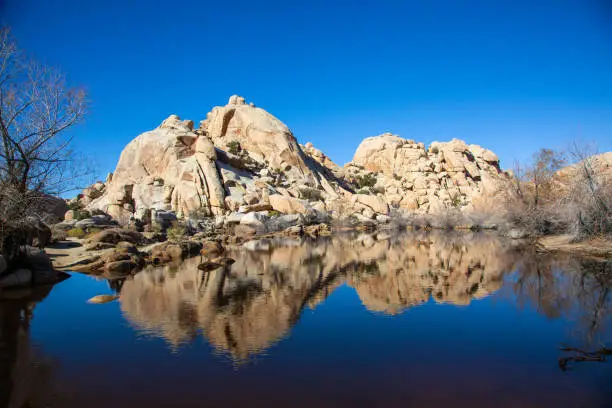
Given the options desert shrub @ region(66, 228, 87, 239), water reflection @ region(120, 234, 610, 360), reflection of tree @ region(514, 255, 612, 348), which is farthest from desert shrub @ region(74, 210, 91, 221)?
reflection of tree @ region(514, 255, 612, 348)

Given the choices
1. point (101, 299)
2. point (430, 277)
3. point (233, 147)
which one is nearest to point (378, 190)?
point (233, 147)

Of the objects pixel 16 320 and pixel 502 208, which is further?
pixel 502 208

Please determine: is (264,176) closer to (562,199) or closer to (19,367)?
(562,199)

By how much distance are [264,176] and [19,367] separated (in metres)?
53.4

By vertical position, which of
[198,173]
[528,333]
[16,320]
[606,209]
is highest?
[198,173]

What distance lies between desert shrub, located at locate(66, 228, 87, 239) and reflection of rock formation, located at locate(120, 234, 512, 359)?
1376 cm

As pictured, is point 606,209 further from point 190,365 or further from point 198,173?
point 198,173

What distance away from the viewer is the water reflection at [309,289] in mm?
10359

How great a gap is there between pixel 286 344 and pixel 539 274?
42.1 ft

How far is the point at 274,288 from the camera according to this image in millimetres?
15203

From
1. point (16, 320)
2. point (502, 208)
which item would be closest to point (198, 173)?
point (502, 208)

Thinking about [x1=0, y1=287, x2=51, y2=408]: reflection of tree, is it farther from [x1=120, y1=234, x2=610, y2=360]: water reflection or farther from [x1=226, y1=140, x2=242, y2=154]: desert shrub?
[x1=226, y1=140, x2=242, y2=154]: desert shrub

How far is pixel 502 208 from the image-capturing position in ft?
122

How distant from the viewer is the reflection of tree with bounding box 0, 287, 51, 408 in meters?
6.63
